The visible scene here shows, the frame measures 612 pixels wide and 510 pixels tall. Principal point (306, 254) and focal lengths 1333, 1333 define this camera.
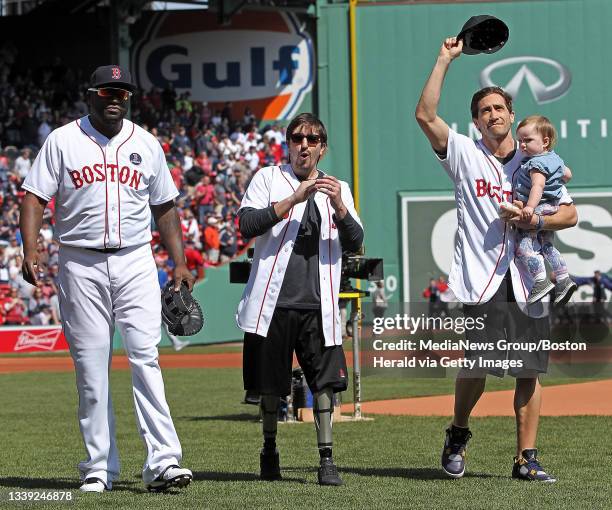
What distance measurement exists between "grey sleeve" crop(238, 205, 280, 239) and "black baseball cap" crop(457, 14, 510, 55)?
1.45 m

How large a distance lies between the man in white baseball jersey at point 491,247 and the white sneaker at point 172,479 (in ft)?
5.60

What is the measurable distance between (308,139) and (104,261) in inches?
52.4

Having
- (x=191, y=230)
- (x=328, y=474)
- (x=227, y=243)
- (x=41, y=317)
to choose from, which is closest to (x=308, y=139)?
(x=328, y=474)

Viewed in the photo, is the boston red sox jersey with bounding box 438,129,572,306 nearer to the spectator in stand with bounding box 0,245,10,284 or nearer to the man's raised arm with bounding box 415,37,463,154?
the man's raised arm with bounding box 415,37,463,154

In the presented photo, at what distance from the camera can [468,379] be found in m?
7.54

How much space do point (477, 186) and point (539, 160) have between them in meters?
0.38

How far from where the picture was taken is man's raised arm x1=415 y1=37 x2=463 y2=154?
7.29 metres

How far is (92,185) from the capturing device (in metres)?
7.08

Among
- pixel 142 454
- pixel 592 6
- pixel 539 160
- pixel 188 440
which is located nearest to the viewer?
pixel 539 160

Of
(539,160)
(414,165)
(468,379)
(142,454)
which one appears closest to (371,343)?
(468,379)

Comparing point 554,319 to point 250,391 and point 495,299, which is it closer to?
point 495,299

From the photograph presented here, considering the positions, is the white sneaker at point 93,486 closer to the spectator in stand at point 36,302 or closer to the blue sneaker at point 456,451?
the blue sneaker at point 456,451

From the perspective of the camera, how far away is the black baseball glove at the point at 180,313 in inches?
291

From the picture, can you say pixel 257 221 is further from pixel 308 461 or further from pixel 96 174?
pixel 308 461
